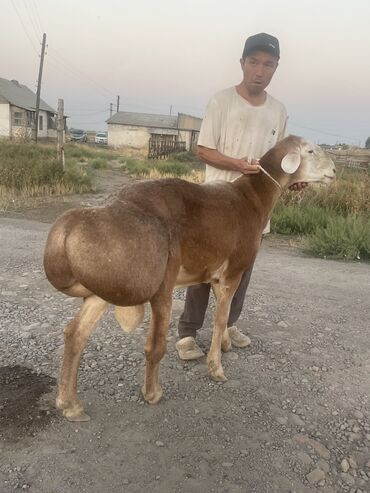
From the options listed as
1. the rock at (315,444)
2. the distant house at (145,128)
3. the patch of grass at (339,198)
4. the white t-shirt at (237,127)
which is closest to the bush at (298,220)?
the patch of grass at (339,198)

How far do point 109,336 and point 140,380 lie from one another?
0.80 metres

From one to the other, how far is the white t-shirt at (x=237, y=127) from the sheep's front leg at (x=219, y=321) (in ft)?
3.00

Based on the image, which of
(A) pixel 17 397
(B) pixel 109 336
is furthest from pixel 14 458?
(B) pixel 109 336

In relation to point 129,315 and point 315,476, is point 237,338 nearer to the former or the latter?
point 129,315

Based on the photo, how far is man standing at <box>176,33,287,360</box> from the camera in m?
3.53

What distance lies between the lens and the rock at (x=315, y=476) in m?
2.68

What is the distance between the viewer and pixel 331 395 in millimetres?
3578

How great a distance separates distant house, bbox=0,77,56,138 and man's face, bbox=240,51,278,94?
38.0 metres

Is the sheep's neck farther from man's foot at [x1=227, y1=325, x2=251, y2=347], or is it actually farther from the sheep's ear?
man's foot at [x1=227, y1=325, x2=251, y2=347]

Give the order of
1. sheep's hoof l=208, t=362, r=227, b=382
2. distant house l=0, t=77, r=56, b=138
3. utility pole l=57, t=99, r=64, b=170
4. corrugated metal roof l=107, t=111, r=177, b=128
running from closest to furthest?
sheep's hoof l=208, t=362, r=227, b=382 → utility pole l=57, t=99, r=64, b=170 → distant house l=0, t=77, r=56, b=138 → corrugated metal roof l=107, t=111, r=177, b=128

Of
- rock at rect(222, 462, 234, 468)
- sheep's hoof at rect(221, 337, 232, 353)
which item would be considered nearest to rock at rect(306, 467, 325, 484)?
rock at rect(222, 462, 234, 468)

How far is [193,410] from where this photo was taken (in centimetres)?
327

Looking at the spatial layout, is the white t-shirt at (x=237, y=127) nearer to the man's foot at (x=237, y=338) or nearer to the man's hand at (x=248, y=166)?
the man's hand at (x=248, y=166)

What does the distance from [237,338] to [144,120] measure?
203 feet
